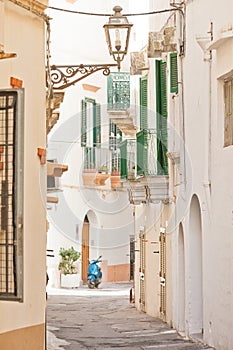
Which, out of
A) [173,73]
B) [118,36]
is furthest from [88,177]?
[118,36]

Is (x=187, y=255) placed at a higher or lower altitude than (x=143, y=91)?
lower

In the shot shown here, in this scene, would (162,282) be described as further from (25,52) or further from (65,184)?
(65,184)

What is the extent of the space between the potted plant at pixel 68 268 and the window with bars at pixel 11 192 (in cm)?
2488

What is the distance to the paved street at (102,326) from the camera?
17719 mm

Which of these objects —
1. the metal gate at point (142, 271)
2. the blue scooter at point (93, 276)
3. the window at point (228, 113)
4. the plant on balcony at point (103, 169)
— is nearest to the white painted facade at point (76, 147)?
the plant on balcony at point (103, 169)

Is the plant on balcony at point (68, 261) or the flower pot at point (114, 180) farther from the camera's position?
the flower pot at point (114, 180)

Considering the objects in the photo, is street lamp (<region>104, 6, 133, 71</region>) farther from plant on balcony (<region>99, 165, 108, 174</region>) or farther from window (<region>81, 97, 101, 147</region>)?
plant on balcony (<region>99, 165, 108, 174</region>)

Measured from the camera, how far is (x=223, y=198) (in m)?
15.9

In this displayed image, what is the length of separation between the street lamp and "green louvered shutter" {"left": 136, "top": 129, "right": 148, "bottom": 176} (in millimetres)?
8473

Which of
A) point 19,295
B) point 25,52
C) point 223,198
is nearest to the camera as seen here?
point 19,295

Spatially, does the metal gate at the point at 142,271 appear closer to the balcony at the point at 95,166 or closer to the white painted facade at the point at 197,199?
the white painted facade at the point at 197,199

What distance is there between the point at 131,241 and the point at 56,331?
21.6m

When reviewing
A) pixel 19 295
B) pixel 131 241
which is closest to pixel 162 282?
pixel 19 295

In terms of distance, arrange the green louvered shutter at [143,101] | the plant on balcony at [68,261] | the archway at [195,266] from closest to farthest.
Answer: the archway at [195,266] < the green louvered shutter at [143,101] < the plant on balcony at [68,261]
